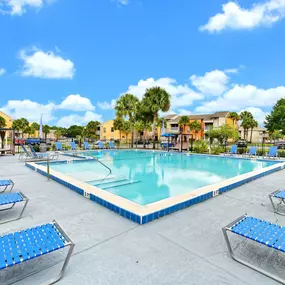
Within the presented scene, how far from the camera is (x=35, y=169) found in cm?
824

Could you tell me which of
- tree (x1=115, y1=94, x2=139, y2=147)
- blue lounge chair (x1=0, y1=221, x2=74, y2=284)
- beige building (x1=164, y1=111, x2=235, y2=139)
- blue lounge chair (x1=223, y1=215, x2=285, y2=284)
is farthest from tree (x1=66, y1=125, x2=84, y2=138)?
blue lounge chair (x1=223, y1=215, x2=285, y2=284)

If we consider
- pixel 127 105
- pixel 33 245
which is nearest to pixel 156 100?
pixel 127 105

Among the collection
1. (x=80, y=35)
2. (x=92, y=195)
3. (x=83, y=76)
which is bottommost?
(x=92, y=195)

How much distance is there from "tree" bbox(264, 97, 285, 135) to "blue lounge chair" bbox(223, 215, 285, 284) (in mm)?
37931

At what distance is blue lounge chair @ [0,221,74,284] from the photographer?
2004 millimetres

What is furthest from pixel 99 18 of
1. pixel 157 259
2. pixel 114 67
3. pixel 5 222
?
pixel 157 259

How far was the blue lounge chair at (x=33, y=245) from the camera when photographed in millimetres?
2004

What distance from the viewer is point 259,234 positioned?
2496mm

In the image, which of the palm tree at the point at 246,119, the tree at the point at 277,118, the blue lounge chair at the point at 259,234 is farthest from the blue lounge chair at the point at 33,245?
the palm tree at the point at 246,119

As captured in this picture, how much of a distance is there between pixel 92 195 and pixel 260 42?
20334 millimetres

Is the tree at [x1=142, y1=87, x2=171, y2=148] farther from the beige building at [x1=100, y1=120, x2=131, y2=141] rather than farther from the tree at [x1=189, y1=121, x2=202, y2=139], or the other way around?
the beige building at [x1=100, y1=120, x2=131, y2=141]

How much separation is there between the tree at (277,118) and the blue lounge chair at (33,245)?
39.7 metres

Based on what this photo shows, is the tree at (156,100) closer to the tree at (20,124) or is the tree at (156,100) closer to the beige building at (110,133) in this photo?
the beige building at (110,133)

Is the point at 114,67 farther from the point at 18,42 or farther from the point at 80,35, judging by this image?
the point at 18,42
